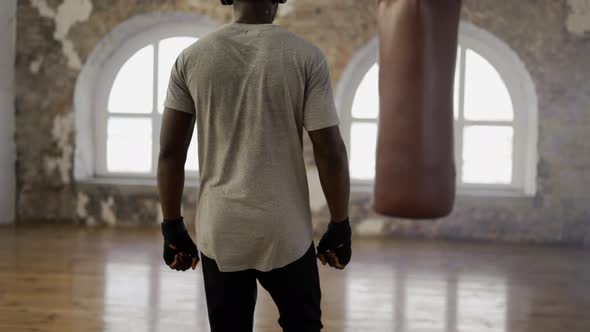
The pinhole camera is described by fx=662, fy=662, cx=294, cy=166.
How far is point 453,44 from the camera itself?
76.3 inches

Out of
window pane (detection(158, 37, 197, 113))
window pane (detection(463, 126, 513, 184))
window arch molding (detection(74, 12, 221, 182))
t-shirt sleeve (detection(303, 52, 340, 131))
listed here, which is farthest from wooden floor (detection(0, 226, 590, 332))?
t-shirt sleeve (detection(303, 52, 340, 131))

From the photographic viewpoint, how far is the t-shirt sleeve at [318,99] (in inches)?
51.0

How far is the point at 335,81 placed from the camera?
14.9 feet

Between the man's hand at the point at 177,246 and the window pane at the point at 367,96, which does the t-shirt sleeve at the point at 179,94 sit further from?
the window pane at the point at 367,96

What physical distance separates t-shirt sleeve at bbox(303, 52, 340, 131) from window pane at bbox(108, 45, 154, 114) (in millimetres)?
3883

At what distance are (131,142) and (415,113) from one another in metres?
3.49

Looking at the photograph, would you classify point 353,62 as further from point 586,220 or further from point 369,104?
point 586,220

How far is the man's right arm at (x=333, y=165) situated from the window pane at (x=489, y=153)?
11.5ft

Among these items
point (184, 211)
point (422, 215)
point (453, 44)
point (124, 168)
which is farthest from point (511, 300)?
point (124, 168)

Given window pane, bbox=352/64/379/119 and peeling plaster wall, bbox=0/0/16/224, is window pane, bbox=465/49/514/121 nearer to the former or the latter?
window pane, bbox=352/64/379/119

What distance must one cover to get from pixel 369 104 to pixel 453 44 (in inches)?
113

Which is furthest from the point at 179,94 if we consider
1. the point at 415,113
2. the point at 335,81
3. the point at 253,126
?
the point at 335,81

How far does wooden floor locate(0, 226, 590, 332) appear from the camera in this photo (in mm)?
2703

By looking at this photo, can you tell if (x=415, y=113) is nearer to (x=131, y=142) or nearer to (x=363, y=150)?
(x=363, y=150)
